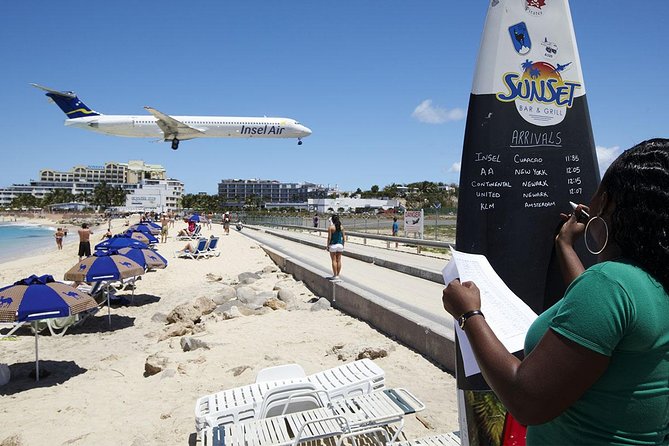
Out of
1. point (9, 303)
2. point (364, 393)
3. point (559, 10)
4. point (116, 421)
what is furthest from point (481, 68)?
point (9, 303)

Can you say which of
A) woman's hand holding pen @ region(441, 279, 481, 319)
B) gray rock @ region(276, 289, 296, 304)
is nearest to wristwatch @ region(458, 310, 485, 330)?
woman's hand holding pen @ region(441, 279, 481, 319)

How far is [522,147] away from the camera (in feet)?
9.20

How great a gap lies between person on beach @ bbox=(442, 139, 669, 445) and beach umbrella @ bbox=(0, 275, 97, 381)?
7.25 m

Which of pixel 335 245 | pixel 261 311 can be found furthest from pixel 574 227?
pixel 335 245

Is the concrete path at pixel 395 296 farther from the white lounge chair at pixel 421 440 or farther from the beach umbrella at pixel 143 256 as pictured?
the beach umbrella at pixel 143 256

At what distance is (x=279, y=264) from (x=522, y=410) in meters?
17.9

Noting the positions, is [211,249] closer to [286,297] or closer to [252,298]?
[252,298]

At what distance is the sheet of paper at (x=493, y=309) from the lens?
1.89 meters

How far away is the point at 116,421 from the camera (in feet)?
18.2

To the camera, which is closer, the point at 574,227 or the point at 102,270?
the point at 574,227

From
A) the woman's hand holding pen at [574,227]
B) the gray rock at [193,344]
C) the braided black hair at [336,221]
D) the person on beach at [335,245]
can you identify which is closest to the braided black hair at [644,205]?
the woman's hand holding pen at [574,227]

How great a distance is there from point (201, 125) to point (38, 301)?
3923 cm

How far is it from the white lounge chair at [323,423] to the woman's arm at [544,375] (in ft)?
8.46

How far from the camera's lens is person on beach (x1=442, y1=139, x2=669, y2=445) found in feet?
3.98
